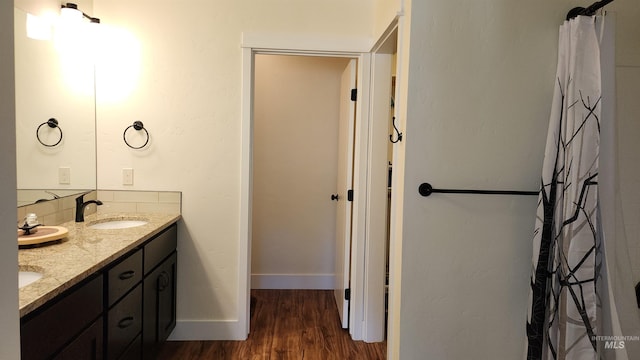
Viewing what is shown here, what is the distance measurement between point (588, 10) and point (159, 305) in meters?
2.48

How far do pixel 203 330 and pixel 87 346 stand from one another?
119 centimetres

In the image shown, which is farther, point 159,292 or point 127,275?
point 159,292

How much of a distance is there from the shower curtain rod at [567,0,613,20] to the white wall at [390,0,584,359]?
0.05 m

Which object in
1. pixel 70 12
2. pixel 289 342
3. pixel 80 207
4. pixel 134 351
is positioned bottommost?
pixel 289 342

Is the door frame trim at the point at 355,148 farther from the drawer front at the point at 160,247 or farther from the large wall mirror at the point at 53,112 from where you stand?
the large wall mirror at the point at 53,112

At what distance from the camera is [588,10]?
4.99 feet

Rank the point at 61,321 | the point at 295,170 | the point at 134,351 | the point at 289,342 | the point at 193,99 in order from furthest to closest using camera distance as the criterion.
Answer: the point at 295,170 < the point at 289,342 < the point at 193,99 < the point at 134,351 < the point at 61,321

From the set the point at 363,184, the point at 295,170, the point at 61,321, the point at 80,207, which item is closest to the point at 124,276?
the point at 61,321

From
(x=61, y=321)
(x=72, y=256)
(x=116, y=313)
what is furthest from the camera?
(x=116, y=313)

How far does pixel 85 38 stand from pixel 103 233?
123 cm

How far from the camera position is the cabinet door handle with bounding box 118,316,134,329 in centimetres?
162

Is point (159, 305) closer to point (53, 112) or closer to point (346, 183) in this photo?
point (53, 112)

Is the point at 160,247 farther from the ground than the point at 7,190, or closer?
closer

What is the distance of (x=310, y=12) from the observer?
2.40 metres
